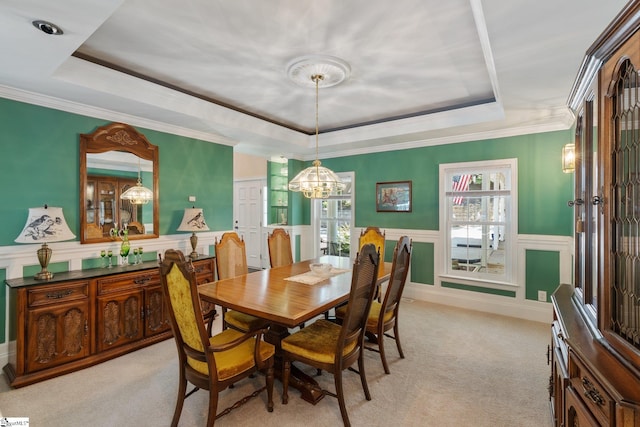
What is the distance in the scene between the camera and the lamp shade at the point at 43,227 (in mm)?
2564

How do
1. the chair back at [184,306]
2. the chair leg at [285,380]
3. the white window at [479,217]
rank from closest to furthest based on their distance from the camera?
the chair back at [184,306] → the chair leg at [285,380] → the white window at [479,217]

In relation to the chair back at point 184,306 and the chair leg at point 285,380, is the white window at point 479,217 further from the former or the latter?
the chair back at point 184,306

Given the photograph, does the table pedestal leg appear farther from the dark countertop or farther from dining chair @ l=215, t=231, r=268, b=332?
the dark countertop

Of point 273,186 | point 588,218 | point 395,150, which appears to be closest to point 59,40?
point 588,218

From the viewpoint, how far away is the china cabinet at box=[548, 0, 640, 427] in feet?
3.60

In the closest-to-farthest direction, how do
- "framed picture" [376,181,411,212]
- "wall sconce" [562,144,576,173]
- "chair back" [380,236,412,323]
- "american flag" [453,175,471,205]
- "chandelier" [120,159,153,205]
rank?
1. "chair back" [380,236,412,323]
2. "wall sconce" [562,144,576,173]
3. "chandelier" [120,159,153,205]
4. "american flag" [453,175,471,205]
5. "framed picture" [376,181,411,212]

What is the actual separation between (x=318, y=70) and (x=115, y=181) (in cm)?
252

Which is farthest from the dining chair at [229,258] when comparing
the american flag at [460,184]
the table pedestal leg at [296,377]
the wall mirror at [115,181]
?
the american flag at [460,184]

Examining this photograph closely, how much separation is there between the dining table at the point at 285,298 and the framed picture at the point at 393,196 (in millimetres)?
2136

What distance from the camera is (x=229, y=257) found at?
3279 millimetres

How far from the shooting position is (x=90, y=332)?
2.78 m

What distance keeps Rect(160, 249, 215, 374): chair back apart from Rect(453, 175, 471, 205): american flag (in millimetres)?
3911

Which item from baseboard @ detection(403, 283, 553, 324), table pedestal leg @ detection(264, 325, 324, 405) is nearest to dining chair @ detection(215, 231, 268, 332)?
table pedestal leg @ detection(264, 325, 324, 405)

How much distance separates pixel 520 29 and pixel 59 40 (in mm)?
2874
